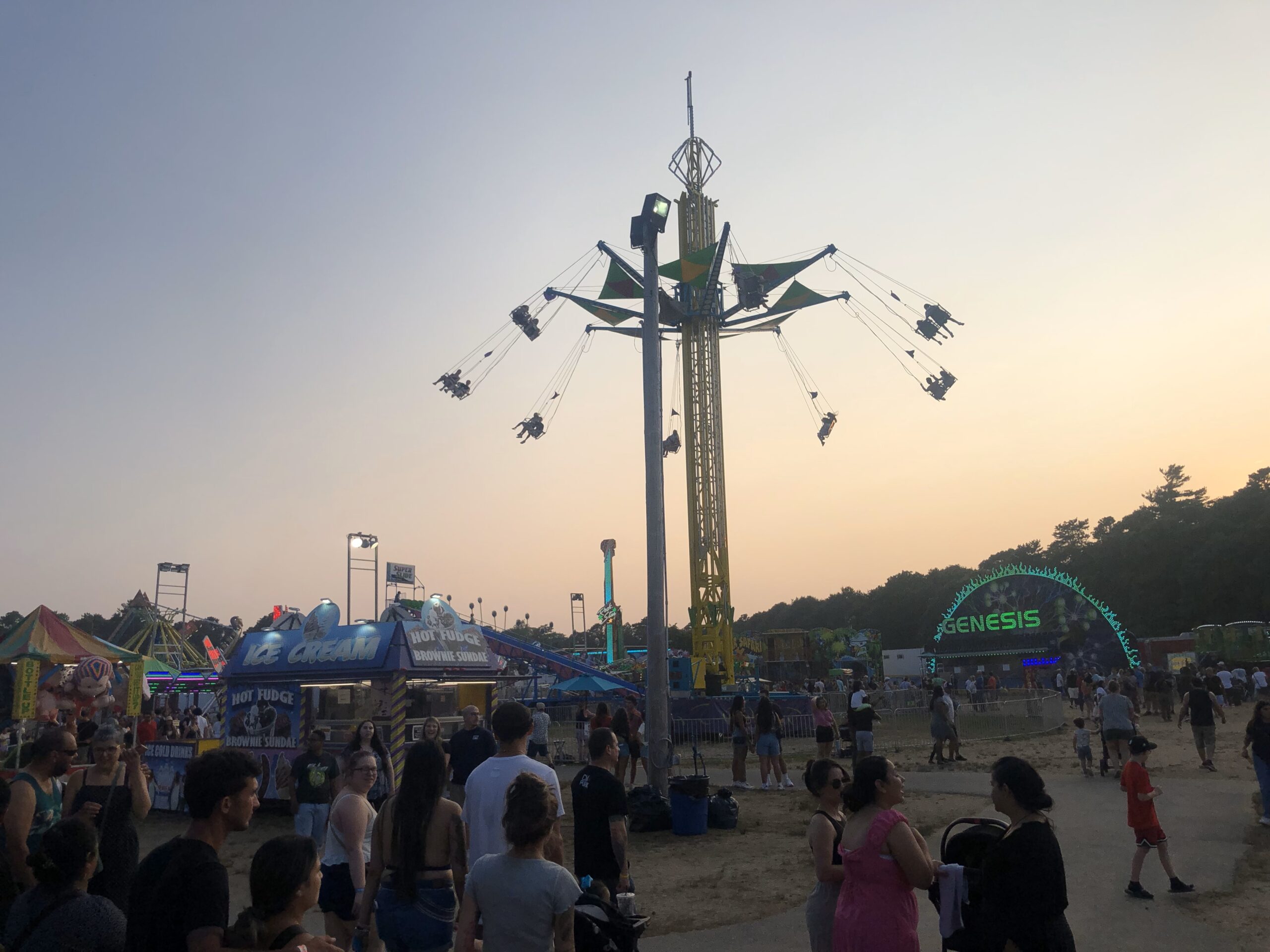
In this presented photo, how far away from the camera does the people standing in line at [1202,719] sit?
14.5m

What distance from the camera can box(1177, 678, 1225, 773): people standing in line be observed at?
14492mm

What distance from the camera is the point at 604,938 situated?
361 centimetres

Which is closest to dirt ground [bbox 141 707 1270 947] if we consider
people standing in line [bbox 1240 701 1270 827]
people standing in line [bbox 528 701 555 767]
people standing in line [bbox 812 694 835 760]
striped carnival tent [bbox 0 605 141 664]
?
people standing in line [bbox 1240 701 1270 827]

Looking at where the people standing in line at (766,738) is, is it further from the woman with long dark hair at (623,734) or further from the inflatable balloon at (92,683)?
the inflatable balloon at (92,683)

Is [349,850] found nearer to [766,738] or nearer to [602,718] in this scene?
[602,718]

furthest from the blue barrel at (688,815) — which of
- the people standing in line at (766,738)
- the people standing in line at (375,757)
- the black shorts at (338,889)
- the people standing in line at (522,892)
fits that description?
the people standing in line at (522,892)

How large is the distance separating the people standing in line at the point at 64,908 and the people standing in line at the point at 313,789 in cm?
521

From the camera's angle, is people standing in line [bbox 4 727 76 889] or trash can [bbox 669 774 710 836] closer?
people standing in line [bbox 4 727 76 889]

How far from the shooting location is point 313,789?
8.21 metres

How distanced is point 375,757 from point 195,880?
2480mm

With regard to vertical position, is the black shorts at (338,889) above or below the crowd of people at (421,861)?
below

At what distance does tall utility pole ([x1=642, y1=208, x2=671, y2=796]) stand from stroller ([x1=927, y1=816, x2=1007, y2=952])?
23.0 ft

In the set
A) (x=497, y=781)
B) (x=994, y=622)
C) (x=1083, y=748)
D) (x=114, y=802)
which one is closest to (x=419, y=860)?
(x=497, y=781)

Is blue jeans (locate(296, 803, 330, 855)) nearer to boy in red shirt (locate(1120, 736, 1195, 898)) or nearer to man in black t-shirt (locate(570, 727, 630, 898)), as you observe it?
man in black t-shirt (locate(570, 727, 630, 898))
